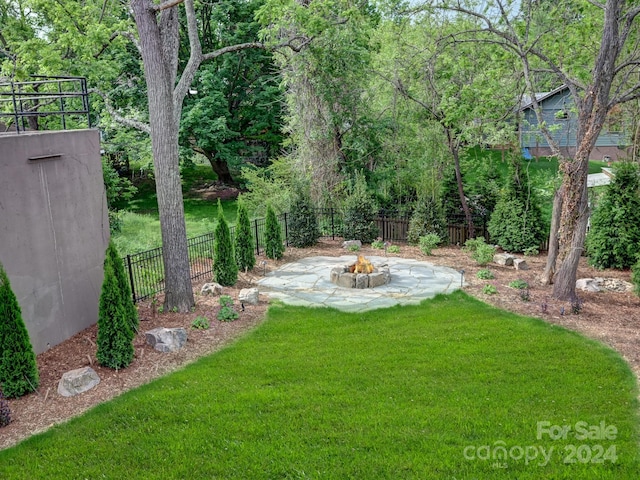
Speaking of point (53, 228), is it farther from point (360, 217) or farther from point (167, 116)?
point (360, 217)

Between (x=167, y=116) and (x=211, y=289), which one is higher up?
(x=167, y=116)

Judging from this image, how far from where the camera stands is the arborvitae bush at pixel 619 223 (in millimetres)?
11969

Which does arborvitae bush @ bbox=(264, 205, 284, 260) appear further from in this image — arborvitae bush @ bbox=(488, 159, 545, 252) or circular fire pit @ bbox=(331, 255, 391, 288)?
arborvitae bush @ bbox=(488, 159, 545, 252)

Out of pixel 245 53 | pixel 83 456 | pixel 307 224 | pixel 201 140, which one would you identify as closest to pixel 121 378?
pixel 83 456

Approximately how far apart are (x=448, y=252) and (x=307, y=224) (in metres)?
3.83

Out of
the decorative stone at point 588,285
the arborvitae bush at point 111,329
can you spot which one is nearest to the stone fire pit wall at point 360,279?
the decorative stone at point 588,285

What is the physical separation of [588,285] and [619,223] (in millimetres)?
2174

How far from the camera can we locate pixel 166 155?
917cm

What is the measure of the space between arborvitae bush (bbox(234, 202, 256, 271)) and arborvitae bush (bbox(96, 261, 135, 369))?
4.92m

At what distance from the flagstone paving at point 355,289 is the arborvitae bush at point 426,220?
169 cm

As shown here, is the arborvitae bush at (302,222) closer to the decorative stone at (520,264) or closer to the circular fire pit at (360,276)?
the circular fire pit at (360,276)

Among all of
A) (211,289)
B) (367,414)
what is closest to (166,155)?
(211,289)

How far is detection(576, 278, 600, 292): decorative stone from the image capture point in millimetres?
10797

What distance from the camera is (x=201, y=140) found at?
2264 centimetres
